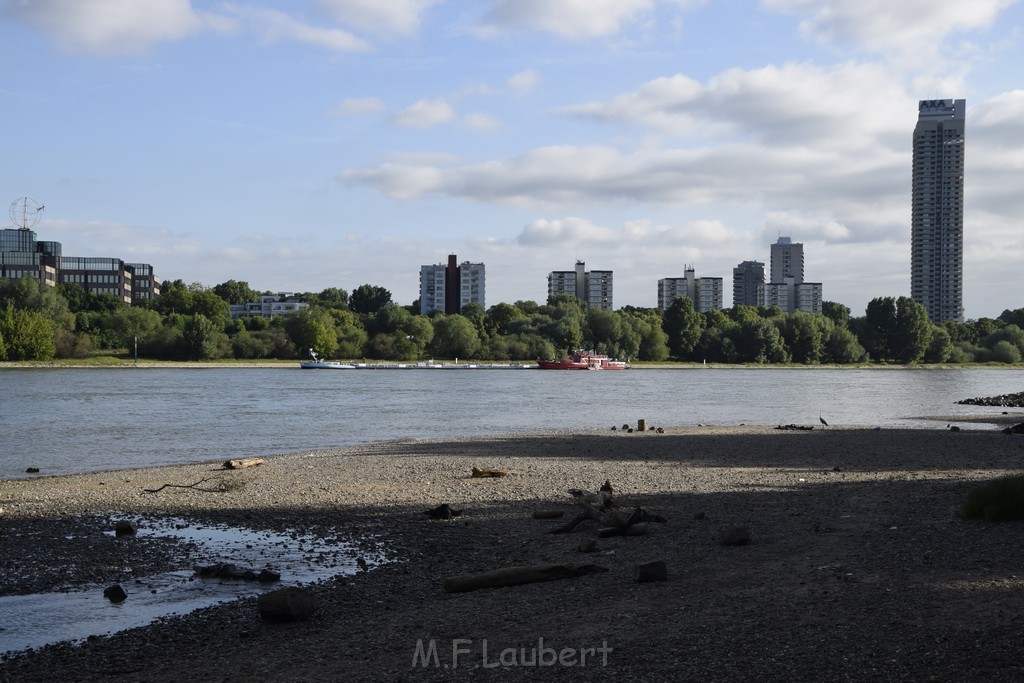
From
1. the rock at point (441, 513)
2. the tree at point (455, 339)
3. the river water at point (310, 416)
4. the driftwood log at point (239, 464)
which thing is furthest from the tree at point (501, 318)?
the rock at point (441, 513)

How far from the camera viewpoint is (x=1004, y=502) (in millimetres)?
Answer: 13289

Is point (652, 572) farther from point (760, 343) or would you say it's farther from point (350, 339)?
point (760, 343)

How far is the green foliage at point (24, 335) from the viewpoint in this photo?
458 feet

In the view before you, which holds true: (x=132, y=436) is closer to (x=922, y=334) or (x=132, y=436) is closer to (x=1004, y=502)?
(x=1004, y=502)

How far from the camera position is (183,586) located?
12430mm

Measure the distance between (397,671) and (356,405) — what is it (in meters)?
57.5

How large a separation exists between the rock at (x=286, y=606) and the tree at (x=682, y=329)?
183m

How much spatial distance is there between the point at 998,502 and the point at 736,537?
3.81 metres

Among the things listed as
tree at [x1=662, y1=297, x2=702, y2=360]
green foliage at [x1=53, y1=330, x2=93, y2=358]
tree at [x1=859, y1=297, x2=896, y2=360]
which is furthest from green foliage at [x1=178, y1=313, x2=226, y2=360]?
tree at [x1=859, y1=297, x2=896, y2=360]

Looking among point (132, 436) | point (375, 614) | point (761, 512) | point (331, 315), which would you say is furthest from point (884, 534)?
point (331, 315)

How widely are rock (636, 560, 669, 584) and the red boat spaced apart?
153 metres

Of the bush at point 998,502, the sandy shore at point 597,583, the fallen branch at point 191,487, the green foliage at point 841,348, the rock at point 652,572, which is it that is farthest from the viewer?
the green foliage at point 841,348

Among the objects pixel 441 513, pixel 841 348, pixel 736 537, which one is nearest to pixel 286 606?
pixel 736 537

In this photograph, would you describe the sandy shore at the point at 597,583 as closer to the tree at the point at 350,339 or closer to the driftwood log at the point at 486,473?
the driftwood log at the point at 486,473
